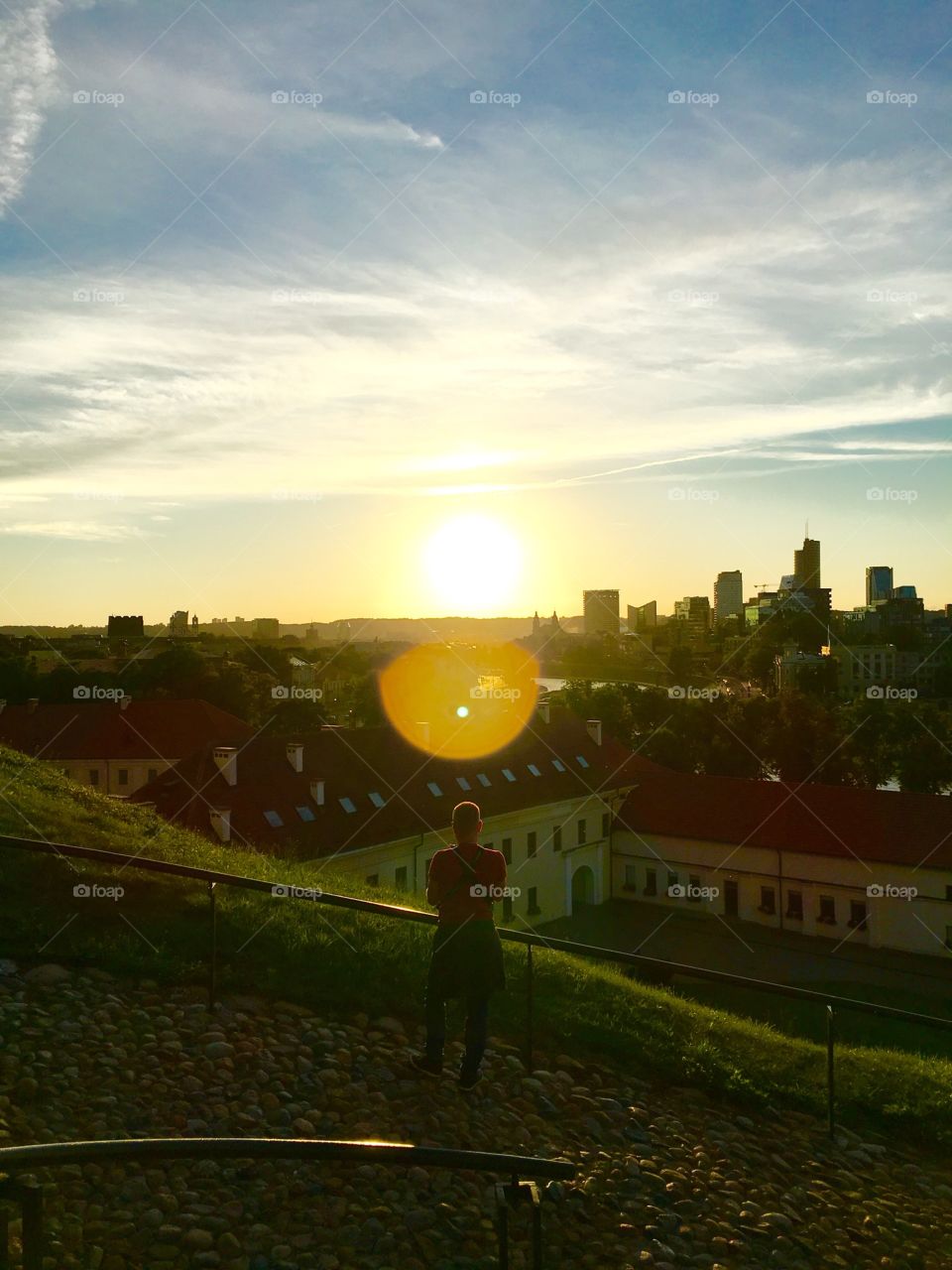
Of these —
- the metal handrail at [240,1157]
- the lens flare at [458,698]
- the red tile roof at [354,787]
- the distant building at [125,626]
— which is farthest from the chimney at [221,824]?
the distant building at [125,626]

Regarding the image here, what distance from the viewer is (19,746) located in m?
52.7

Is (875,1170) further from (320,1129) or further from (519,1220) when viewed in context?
(320,1129)

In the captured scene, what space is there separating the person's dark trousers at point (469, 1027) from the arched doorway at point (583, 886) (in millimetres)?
35972

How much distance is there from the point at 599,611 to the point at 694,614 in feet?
61.1

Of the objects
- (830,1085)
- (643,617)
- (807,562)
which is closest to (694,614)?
(643,617)

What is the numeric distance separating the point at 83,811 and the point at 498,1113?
1067 cm

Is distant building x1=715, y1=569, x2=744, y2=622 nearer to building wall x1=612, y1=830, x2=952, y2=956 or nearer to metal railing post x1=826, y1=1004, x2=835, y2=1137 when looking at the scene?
building wall x1=612, y1=830, x2=952, y2=956

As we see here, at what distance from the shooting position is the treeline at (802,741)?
5512 centimetres

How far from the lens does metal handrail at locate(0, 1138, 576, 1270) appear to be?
333cm

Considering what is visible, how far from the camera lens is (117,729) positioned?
53.0m

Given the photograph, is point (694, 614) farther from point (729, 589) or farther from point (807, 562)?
point (807, 562)

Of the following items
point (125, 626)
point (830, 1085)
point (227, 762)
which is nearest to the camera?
point (830, 1085)

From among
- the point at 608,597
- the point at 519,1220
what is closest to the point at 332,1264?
the point at 519,1220

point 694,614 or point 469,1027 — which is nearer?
point 469,1027
